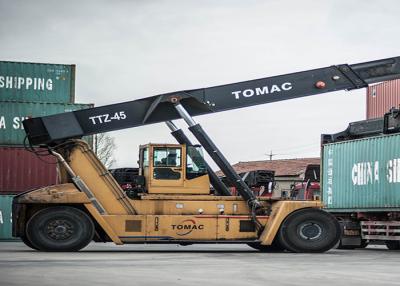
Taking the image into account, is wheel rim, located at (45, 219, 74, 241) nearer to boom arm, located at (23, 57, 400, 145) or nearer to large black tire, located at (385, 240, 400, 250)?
boom arm, located at (23, 57, 400, 145)

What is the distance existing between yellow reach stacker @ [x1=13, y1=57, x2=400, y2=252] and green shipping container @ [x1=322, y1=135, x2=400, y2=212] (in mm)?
3019

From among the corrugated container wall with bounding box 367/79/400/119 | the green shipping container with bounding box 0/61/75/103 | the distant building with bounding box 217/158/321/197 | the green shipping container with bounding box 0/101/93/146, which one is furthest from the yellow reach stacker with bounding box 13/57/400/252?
the distant building with bounding box 217/158/321/197

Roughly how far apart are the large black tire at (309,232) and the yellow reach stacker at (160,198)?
0.02 metres

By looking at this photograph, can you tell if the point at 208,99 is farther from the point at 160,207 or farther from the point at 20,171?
→ the point at 20,171

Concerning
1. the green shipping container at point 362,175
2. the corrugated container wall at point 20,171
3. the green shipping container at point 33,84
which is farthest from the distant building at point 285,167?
the green shipping container at point 362,175

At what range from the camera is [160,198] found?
21.8 metres

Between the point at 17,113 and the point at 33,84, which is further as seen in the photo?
the point at 33,84

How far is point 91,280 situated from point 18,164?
62.5ft

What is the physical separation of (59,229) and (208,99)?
492 cm

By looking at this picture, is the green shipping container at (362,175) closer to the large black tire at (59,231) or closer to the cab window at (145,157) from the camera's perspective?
the cab window at (145,157)

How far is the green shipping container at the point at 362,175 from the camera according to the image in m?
24.5

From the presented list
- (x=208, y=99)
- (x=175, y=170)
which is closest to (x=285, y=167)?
(x=208, y=99)

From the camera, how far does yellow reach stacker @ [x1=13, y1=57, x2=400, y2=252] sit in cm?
2125

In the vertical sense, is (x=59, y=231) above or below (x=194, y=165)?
below
